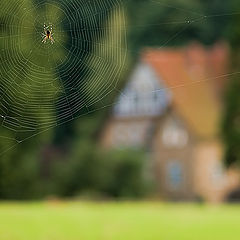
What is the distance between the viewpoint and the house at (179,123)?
44.8 metres

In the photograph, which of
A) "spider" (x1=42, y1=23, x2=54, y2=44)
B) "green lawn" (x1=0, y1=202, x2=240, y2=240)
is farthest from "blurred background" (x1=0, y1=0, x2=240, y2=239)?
"spider" (x1=42, y1=23, x2=54, y2=44)

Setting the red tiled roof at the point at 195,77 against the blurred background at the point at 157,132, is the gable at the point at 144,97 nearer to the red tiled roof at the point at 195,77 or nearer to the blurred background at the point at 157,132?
the blurred background at the point at 157,132

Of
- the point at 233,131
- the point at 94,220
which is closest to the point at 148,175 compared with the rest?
the point at 233,131

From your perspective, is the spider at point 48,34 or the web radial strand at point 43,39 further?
the spider at point 48,34

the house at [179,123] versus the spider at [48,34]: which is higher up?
the house at [179,123]

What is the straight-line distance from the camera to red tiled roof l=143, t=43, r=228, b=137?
44.8 metres

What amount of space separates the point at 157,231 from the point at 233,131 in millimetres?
22627

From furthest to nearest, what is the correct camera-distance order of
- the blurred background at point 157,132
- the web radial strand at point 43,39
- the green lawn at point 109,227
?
the blurred background at point 157,132 < the green lawn at point 109,227 < the web radial strand at point 43,39

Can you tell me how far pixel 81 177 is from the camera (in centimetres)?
3909

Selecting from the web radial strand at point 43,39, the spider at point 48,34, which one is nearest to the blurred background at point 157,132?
the web radial strand at point 43,39

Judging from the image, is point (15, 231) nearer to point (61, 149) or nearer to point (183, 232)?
point (183, 232)

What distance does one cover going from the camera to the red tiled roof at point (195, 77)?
44750mm

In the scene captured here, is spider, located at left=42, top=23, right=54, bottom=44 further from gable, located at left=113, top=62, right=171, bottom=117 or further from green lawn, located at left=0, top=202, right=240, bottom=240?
gable, located at left=113, top=62, right=171, bottom=117

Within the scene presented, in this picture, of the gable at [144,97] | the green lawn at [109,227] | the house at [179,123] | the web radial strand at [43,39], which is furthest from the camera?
the house at [179,123]
